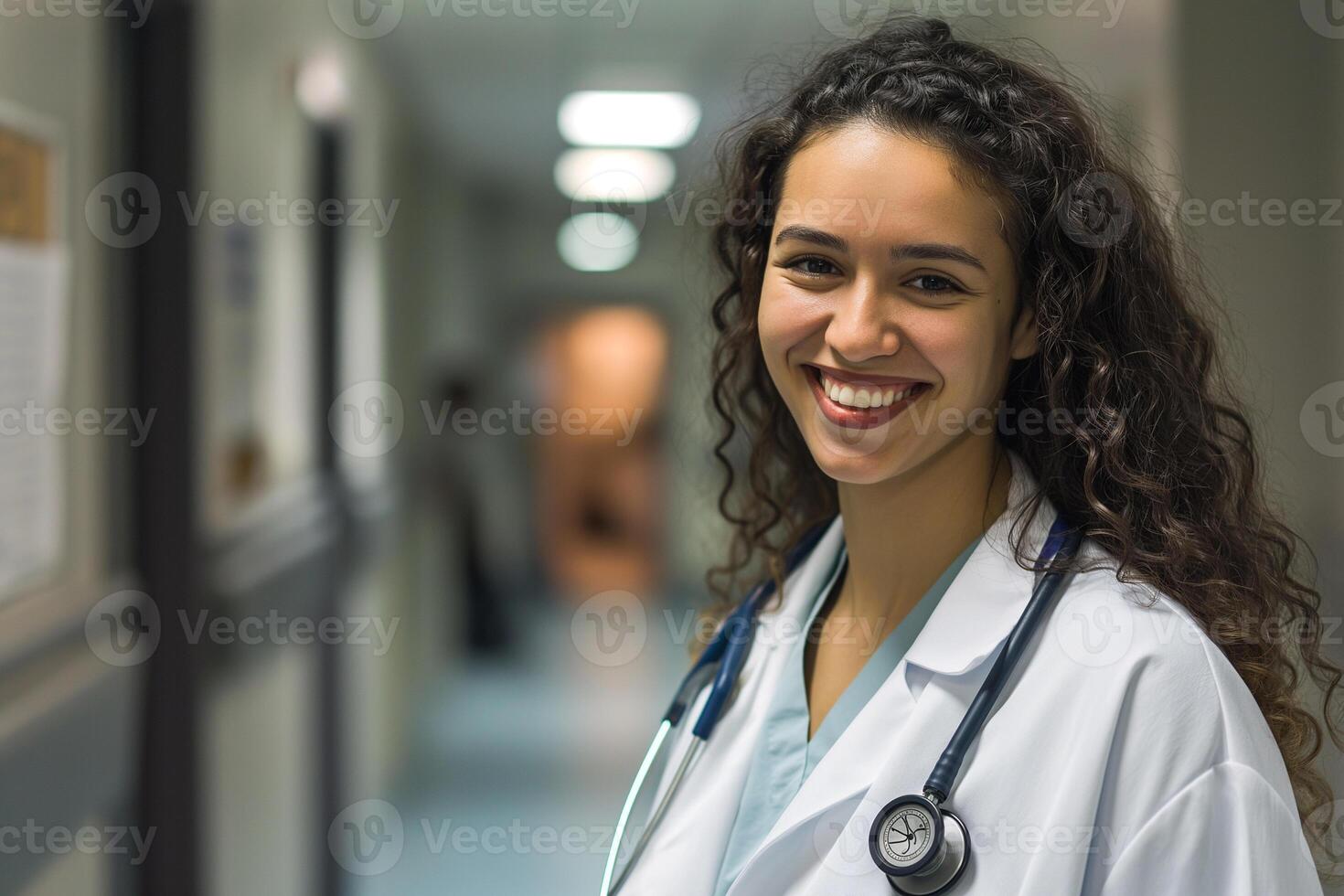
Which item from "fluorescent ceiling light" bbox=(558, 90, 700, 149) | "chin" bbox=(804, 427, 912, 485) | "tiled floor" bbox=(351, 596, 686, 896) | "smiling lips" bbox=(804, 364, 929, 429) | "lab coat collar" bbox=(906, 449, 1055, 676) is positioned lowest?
"tiled floor" bbox=(351, 596, 686, 896)

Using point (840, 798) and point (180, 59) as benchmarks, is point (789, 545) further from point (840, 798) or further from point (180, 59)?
point (180, 59)

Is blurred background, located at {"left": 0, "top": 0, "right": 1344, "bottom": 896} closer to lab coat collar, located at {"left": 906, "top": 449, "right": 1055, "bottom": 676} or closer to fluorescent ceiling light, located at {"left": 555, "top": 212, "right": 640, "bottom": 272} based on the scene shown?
fluorescent ceiling light, located at {"left": 555, "top": 212, "right": 640, "bottom": 272}

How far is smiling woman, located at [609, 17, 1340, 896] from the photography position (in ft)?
2.40

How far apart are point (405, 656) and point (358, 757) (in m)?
0.58

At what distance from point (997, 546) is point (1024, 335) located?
190mm

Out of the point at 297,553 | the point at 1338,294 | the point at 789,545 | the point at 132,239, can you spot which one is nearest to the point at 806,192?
the point at 789,545

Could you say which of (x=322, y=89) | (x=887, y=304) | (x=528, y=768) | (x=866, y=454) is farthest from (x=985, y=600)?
(x=322, y=89)

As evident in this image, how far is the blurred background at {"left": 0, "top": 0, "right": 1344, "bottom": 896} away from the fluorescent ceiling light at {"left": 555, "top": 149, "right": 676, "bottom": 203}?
2 centimetres

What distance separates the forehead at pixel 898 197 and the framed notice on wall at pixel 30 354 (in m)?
1.28

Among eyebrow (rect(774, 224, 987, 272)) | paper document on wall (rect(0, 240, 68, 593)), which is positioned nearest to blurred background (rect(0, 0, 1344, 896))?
paper document on wall (rect(0, 240, 68, 593))

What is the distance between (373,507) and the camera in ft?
11.8

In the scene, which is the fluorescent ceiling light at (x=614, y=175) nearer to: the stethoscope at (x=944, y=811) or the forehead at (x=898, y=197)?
the forehead at (x=898, y=197)

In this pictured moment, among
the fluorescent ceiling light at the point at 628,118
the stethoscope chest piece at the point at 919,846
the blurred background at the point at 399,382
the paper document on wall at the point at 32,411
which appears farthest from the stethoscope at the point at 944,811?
the fluorescent ceiling light at the point at 628,118

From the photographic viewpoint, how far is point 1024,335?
0.91 metres
